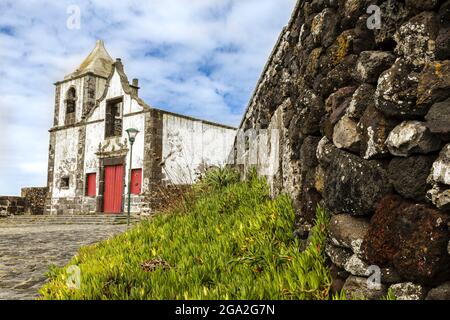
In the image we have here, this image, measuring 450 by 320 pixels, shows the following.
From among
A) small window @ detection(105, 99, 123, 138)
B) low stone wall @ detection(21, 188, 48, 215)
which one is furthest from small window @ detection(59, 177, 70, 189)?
small window @ detection(105, 99, 123, 138)

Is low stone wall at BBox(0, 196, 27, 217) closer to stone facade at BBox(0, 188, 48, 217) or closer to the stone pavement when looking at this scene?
stone facade at BBox(0, 188, 48, 217)

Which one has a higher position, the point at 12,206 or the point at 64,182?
the point at 64,182

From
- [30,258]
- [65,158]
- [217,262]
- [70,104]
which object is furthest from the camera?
[70,104]

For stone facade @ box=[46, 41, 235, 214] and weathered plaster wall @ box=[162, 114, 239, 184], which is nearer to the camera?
stone facade @ box=[46, 41, 235, 214]

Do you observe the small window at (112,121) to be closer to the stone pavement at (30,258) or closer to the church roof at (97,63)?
the church roof at (97,63)

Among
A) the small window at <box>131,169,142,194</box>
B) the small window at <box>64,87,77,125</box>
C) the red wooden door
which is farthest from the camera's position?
the small window at <box>64,87,77,125</box>

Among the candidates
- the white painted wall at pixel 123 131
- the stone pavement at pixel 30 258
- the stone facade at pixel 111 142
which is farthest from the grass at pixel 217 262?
the white painted wall at pixel 123 131

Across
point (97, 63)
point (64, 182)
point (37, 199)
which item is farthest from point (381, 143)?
point (37, 199)

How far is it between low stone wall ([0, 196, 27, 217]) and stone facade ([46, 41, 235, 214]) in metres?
1.72

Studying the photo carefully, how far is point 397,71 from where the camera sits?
2.71 m

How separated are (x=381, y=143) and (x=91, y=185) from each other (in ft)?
64.6

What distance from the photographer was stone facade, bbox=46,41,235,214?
60.0 feet

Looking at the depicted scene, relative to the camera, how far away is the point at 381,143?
2768mm

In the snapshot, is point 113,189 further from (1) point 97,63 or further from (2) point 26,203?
(1) point 97,63
